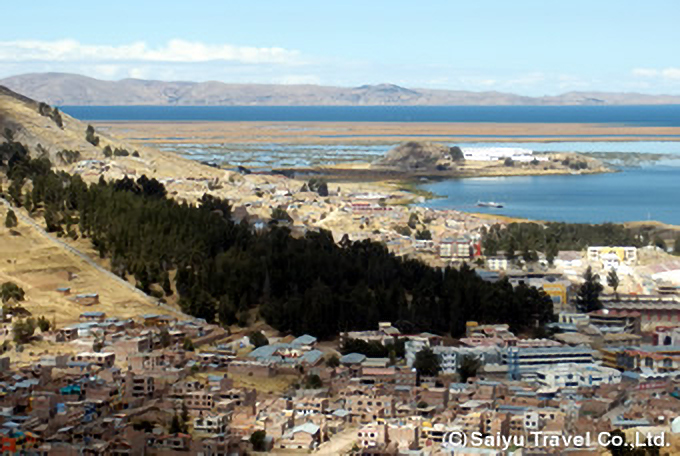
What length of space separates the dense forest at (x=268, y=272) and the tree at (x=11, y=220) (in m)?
1.47

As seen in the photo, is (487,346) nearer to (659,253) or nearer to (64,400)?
(64,400)

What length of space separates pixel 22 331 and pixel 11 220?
16159mm

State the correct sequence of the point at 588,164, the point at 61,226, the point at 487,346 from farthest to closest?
the point at 588,164 < the point at 61,226 < the point at 487,346

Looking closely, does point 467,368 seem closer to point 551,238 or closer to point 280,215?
point 551,238

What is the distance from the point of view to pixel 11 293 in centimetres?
5391

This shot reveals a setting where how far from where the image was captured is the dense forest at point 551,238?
240 ft

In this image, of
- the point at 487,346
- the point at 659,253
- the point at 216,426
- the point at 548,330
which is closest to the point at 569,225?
the point at 659,253

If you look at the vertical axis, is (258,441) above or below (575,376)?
below

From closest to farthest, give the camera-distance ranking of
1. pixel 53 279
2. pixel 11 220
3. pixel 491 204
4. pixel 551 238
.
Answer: pixel 53 279
pixel 11 220
pixel 551 238
pixel 491 204

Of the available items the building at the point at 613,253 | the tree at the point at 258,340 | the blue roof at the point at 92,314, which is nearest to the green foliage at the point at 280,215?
the building at the point at 613,253

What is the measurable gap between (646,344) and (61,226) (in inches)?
1142

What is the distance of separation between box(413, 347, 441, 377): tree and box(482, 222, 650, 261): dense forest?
26.0 meters

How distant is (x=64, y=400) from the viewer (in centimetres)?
3897

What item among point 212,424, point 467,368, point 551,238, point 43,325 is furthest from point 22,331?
point 551,238
